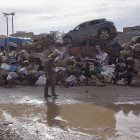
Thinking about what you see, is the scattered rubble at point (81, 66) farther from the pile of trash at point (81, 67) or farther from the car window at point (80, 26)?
the car window at point (80, 26)

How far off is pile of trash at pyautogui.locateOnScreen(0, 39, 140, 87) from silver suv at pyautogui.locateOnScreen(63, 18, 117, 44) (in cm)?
263

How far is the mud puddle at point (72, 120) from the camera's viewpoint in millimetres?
9648

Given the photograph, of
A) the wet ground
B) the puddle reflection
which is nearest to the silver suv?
the wet ground

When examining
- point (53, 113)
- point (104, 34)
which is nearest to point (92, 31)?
point (104, 34)

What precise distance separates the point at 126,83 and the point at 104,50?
10.3 feet

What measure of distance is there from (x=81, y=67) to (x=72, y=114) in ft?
26.5

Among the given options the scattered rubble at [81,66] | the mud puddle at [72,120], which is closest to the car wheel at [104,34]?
the scattered rubble at [81,66]

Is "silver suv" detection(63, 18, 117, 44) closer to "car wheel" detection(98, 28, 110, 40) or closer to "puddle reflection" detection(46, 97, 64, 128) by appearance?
"car wheel" detection(98, 28, 110, 40)

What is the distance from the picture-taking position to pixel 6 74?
20.5 metres

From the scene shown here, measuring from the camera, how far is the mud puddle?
31.7 ft

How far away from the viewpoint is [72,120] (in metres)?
11.4

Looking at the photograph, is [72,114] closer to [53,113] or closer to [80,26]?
[53,113]

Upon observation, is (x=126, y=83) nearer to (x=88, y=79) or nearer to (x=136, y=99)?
(x=88, y=79)

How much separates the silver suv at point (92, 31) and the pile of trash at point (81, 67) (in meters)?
2.63
